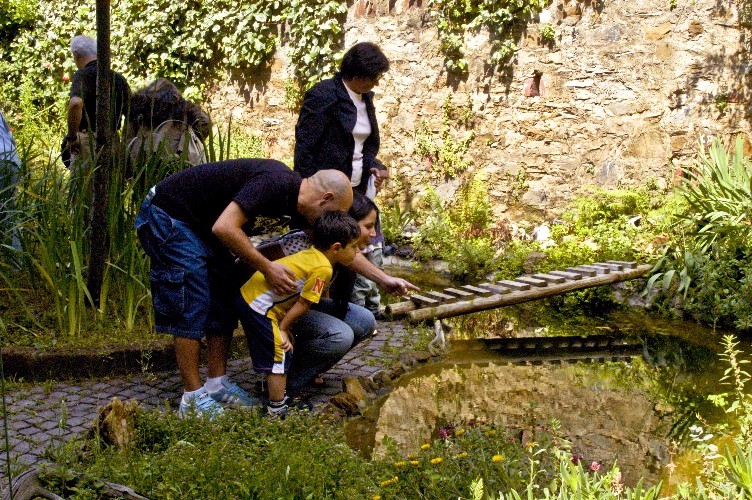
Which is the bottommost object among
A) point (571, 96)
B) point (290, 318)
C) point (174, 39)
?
point (290, 318)

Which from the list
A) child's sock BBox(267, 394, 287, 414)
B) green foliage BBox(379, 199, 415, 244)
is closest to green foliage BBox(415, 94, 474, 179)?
green foliage BBox(379, 199, 415, 244)

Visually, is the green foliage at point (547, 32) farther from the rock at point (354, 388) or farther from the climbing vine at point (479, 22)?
the rock at point (354, 388)

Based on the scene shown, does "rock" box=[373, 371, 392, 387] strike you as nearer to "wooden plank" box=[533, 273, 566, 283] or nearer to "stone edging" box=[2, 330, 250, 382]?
"stone edging" box=[2, 330, 250, 382]

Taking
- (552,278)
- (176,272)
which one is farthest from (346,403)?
(552,278)

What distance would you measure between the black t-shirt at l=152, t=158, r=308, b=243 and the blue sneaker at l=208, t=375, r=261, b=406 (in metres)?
0.76

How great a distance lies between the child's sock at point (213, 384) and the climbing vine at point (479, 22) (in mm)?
5331

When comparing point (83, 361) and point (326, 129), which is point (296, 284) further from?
point (83, 361)

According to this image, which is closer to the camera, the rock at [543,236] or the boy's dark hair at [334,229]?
the boy's dark hair at [334,229]

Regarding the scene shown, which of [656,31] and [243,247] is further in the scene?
→ [656,31]

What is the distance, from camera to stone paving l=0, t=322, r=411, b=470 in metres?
3.64

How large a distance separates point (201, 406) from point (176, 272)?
25.2 inches

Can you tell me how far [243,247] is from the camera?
355 cm

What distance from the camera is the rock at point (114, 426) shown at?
3.29 metres

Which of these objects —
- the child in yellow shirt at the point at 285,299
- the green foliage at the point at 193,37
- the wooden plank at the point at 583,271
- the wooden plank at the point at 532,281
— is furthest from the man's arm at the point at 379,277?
the green foliage at the point at 193,37
